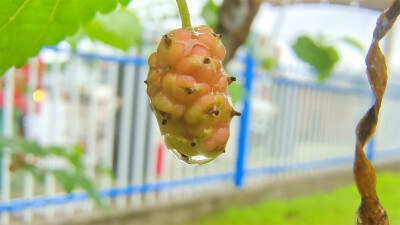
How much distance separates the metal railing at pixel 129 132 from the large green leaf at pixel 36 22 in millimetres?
1570

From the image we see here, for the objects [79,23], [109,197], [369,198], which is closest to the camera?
[369,198]

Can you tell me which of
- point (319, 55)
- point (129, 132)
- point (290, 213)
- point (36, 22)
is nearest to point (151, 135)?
point (129, 132)

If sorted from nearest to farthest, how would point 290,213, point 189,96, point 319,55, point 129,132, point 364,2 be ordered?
point 189,96 < point 364,2 < point 319,55 < point 129,132 < point 290,213

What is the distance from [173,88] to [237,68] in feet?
11.2

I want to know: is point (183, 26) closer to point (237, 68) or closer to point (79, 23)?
point (79, 23)

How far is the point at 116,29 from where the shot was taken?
1.09 metres

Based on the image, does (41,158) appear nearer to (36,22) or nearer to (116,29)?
(116,29)

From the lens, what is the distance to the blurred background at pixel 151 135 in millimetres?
1855

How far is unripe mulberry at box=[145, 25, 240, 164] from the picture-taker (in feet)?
1.27

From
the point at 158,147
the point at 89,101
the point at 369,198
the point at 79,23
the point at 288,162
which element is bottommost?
the point at 288,162

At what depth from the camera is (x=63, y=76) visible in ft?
9.50

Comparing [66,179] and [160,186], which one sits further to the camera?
[160,186]

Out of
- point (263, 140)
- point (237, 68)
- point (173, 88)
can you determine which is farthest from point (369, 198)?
point (263, 140)

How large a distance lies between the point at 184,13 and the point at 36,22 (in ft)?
0.48
